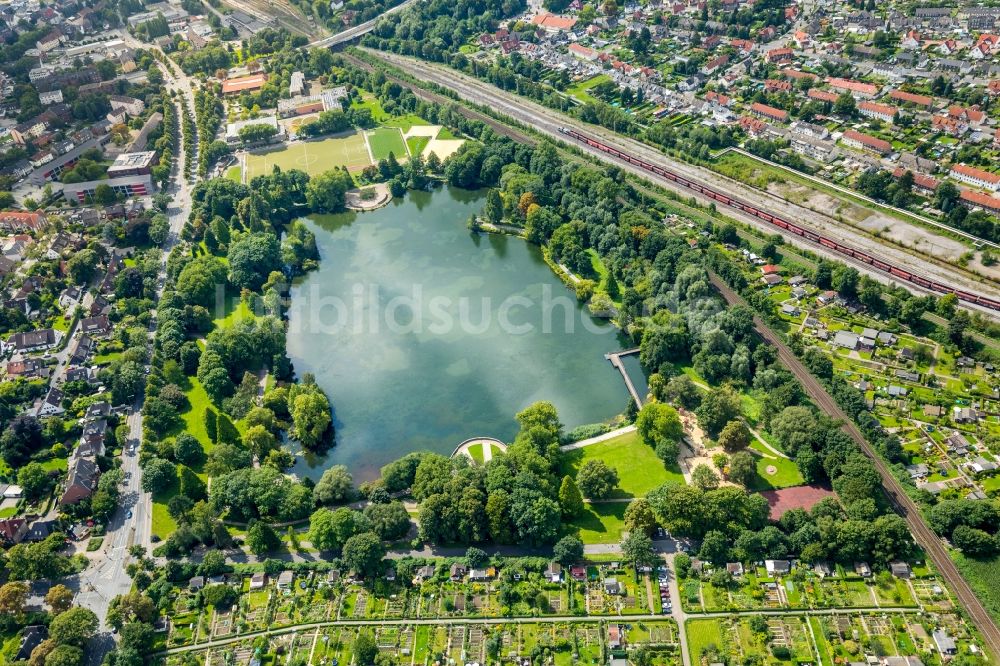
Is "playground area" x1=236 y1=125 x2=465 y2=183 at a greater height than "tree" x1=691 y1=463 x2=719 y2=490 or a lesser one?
lesser

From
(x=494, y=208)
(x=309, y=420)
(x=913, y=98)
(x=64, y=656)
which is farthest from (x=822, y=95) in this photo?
(x=64, y=656)

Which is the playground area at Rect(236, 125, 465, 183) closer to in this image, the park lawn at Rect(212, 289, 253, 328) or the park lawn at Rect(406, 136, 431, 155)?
the park lawn at Rect(406, 136, 431, 155)

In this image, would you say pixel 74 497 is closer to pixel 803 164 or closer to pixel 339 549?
pixel 339 549

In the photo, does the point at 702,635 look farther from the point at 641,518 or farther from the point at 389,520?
the point at 389,520

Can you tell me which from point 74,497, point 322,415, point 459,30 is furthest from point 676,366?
point 459,30

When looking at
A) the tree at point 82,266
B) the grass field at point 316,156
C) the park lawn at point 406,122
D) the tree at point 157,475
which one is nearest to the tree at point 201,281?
the tree at point 82,266

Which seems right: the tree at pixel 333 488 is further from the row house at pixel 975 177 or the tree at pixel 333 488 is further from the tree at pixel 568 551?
the row house at pixel 975 177

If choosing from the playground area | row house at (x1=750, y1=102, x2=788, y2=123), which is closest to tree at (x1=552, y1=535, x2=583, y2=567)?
the playground area
